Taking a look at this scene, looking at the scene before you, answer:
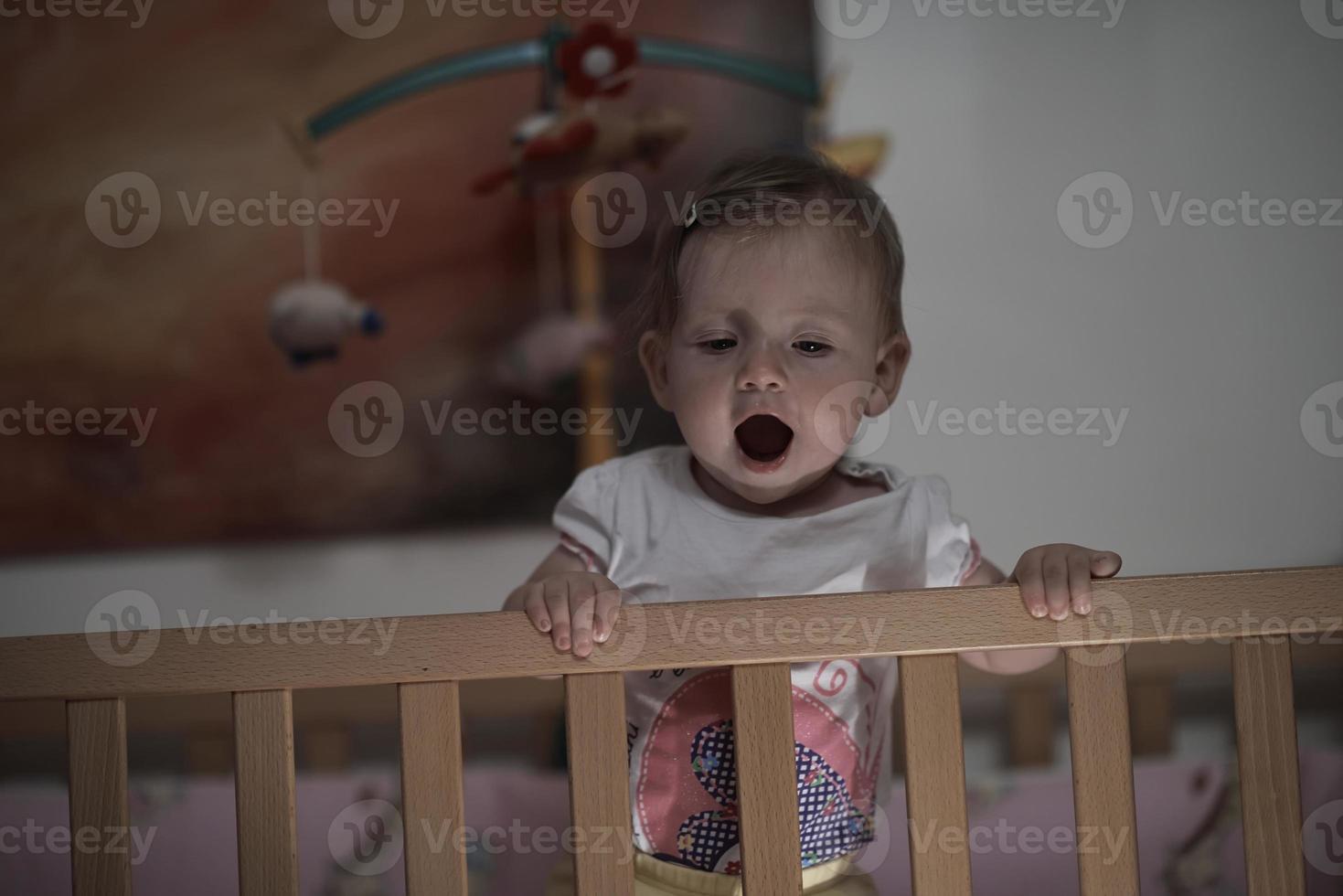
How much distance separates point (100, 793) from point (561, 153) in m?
1.06

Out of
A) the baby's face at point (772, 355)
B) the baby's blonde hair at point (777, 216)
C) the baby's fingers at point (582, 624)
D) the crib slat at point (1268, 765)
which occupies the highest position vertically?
the baby's blonde hair at point (777, 216)

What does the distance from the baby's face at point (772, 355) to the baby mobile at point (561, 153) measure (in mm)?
684

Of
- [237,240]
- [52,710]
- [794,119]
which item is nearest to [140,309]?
[237,240]

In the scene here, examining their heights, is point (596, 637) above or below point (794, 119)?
below

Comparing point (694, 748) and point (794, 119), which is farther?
point (794, 119)

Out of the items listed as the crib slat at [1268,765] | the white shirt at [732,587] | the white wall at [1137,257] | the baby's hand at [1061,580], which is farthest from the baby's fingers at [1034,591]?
the white wall at [1137,257]

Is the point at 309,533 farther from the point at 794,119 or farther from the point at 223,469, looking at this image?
the point at 794,119

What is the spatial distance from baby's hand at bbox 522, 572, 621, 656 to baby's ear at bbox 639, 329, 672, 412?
1.04 ft

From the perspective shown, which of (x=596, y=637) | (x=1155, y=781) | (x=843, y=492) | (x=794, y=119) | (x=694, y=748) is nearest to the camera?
(x=596, y=637)

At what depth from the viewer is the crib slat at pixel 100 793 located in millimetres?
695

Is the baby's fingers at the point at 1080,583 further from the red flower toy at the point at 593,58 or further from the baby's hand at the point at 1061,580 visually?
the red flower toy at the point at 593,58

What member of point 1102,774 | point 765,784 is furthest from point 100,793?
point 1102,774

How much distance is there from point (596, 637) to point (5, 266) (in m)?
1.43

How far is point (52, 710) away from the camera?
5.57 ft
